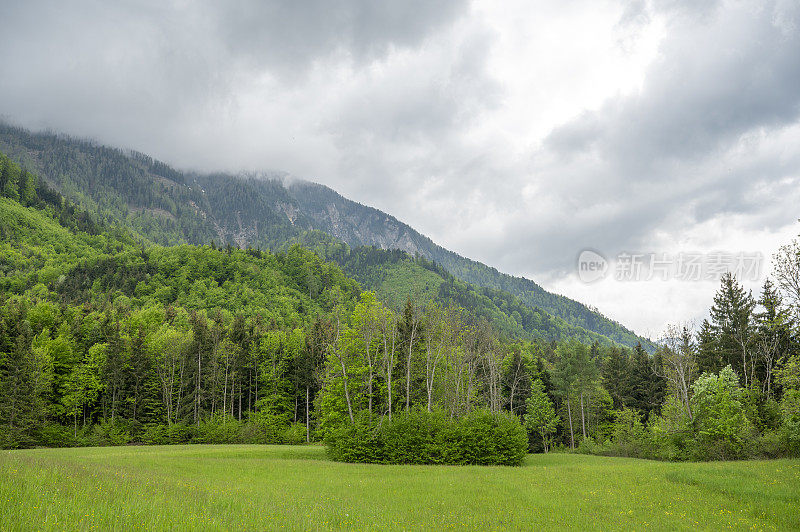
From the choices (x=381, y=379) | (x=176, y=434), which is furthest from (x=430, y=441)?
(x=176, y=434)

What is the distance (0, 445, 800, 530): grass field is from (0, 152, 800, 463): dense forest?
1130cm

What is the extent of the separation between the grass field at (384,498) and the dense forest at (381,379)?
1130 centimetres

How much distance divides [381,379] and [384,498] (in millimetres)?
25780

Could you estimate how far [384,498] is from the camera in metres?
19.1

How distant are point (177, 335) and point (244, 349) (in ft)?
34.0

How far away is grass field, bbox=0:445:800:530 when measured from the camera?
980cm

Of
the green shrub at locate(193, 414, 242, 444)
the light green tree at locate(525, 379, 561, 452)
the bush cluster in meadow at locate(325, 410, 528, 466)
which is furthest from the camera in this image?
the light green tree at locate(525, 379, 561, 452)

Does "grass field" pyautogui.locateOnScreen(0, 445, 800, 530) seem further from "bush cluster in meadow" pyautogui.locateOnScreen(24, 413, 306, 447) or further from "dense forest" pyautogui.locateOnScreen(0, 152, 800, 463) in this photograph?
"bush cluster in meadow" pyautogui.locateOnScreen(24, 413, 306, 447)

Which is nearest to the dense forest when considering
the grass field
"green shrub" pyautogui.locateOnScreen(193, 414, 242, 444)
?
"green shrub" pyautogui.locateOnScreen(193, 414, 242, 444)

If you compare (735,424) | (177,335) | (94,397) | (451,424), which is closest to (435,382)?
(451,424)

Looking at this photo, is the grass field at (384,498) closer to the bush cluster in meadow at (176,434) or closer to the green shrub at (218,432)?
the green shrub at (218,432)

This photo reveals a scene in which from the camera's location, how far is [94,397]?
59594 millimetres

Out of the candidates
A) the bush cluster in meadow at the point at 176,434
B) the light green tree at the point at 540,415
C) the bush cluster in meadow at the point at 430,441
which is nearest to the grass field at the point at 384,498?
the bush cluster in meadow at the point at 430,441

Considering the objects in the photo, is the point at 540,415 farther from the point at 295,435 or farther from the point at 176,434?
the point at 176,434
